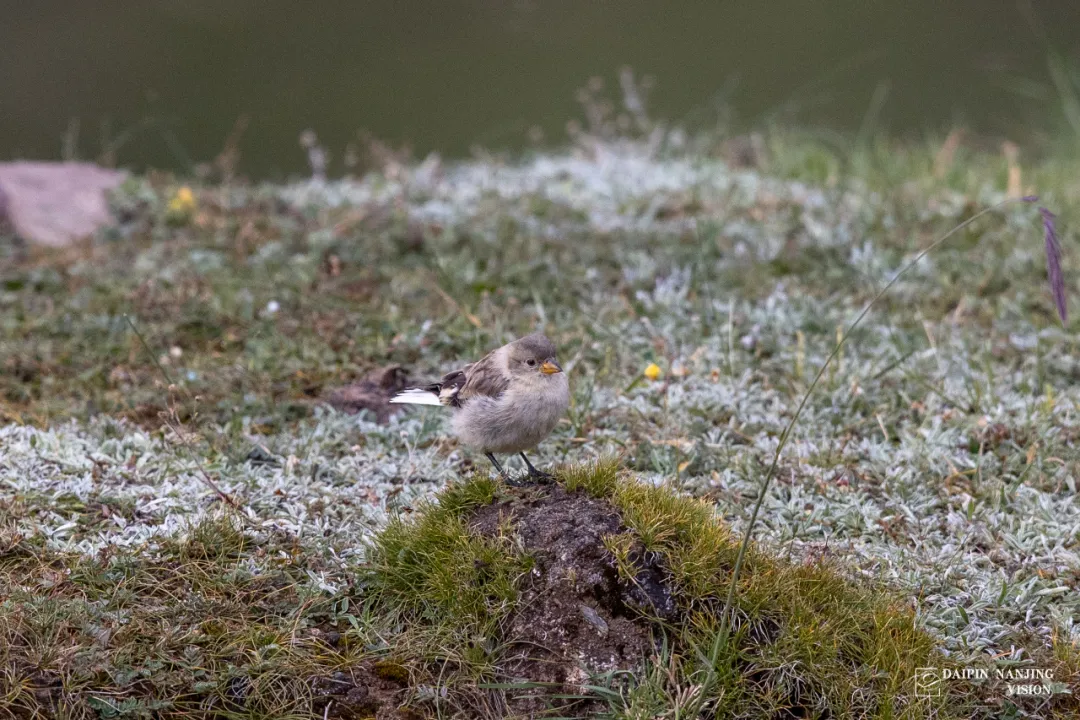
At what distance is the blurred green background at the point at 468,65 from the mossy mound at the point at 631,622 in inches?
367

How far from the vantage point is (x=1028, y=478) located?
15.9ft

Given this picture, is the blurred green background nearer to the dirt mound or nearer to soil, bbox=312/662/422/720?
the dirt mound

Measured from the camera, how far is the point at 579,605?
3.75 metres

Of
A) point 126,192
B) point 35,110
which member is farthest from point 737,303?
point 35,110

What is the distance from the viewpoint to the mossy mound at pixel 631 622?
358 centimetres

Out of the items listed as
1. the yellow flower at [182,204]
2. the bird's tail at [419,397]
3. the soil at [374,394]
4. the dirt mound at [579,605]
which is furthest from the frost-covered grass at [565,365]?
the dirt mound at [579,605]

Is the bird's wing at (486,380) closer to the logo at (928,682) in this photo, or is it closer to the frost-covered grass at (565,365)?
the frost-covered grass at (565,365)

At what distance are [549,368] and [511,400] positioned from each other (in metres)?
0.25

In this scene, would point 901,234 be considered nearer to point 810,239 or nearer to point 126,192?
point 810,239

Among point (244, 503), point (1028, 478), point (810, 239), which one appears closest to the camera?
point (244, 503)

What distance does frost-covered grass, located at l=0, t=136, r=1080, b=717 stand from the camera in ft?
13.5

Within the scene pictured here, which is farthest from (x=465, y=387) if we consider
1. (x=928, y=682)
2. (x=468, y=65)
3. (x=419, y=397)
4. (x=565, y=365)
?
(x=468, y=65)

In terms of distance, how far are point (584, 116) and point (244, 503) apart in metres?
11.3

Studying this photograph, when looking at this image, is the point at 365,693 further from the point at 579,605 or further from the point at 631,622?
the point at 631,622
